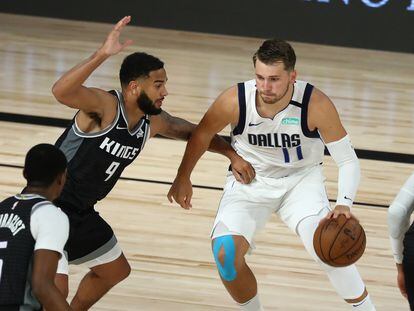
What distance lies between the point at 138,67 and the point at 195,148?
1.73 ft

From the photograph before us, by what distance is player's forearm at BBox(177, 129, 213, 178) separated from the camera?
4.53 meters

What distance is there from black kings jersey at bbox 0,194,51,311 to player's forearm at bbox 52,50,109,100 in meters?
0.77

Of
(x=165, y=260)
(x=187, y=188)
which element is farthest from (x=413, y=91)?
(x=187, y=188)

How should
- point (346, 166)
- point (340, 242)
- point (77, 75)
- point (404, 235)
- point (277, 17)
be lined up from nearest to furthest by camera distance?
point (404, 235) → point (77, 75) → point (340, 242) → point (346, 166) → point (277, 17)

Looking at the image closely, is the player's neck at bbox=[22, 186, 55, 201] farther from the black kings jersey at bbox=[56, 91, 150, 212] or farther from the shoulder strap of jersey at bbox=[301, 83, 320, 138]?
the shoulder strap of jersey at bbox=[301, 83, 320, 138]

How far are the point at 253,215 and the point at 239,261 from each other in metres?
0.30

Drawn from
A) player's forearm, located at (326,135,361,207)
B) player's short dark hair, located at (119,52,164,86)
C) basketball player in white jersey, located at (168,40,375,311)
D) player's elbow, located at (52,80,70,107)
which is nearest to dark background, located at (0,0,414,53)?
basketball player in white jersey, located at (168,40,375,311)

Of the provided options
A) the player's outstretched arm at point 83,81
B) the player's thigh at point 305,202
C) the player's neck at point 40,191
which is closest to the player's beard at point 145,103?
the player's outstretched arm at point 83,81

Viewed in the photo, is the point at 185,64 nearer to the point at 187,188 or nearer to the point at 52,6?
the point at 52,6

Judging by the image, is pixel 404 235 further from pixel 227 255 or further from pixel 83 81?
pixel 83 81

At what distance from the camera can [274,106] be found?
14.7ft

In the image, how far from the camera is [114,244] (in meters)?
4.36

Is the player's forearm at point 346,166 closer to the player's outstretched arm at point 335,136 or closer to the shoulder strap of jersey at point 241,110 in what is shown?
the player's outstretched arm at point 335,136

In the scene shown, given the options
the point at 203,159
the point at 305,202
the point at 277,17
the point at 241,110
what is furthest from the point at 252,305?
the point at 277,17
